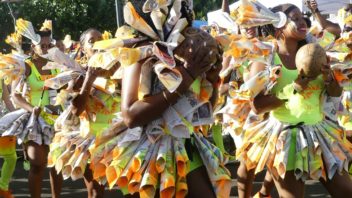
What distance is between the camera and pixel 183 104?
3.44 meters

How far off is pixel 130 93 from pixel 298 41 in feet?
5.93

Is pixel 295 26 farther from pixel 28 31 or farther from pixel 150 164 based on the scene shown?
pixel 28 31

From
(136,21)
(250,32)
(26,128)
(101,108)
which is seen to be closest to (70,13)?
(26,128)

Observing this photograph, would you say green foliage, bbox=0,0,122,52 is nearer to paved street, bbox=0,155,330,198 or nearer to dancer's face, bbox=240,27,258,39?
paved street, bbox=0,155,330,198

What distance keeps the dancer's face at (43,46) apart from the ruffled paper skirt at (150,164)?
368 cm

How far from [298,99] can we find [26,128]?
10.6 ft

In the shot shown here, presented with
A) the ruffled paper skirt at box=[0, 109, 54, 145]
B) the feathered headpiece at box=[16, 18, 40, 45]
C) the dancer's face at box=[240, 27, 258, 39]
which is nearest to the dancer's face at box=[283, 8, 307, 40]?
the dancer's face at box=[240, 27, 258, 39]

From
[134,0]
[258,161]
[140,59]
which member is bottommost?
[258,161]

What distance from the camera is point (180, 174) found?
3.38 m

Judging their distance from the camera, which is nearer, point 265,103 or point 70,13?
point 265,103

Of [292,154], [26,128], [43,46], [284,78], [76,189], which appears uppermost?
[284,78]

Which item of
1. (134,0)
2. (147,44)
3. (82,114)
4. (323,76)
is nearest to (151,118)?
(147,44)

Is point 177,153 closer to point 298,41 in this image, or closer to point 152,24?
point 152,24

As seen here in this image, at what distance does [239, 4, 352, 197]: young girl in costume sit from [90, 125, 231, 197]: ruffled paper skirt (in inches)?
39.1
